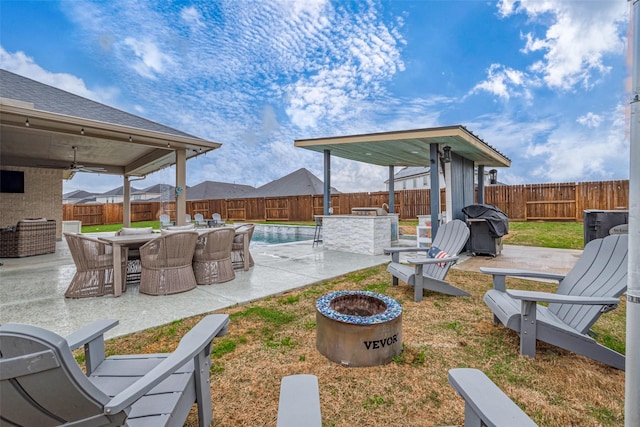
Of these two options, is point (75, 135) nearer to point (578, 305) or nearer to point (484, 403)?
point (484, 403)

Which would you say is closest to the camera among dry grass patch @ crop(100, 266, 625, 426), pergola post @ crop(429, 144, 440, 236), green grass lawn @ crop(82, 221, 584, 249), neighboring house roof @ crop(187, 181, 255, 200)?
dry grass patch @ crop(100, 266, 625, 426)

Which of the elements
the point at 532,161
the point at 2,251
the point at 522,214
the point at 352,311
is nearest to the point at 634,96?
the point at 352,311

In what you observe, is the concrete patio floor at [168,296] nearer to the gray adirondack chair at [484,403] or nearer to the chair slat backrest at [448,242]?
the chair slat backrest at [448,242]

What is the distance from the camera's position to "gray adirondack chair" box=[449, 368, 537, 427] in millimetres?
983

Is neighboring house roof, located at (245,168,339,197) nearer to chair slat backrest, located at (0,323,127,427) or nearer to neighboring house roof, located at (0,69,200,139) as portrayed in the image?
neighboring house roof, located at (0,69,200,139)

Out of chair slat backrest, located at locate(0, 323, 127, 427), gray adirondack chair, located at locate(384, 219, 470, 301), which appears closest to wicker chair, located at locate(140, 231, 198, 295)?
gray adirondack chair, located at locate(384, 219, 470, 301)

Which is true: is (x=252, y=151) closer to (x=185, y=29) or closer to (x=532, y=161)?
(x=185, y=29)

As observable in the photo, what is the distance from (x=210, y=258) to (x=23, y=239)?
5.89m

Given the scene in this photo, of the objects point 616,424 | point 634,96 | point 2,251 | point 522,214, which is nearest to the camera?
point 634,96

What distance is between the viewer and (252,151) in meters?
26.0

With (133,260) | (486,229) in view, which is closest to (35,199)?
(133,260)

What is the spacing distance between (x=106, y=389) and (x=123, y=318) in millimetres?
2120

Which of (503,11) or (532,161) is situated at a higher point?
(503,11)

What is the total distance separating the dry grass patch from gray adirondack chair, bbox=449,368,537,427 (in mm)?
692
